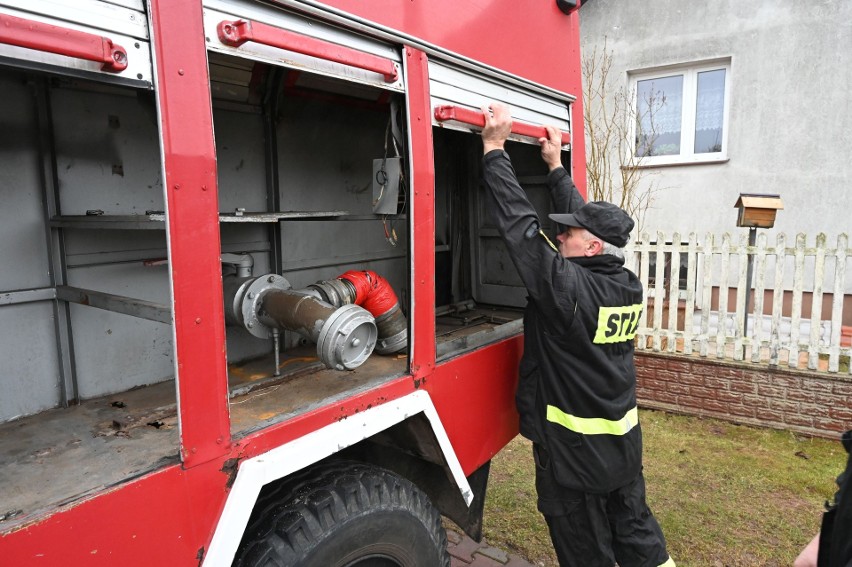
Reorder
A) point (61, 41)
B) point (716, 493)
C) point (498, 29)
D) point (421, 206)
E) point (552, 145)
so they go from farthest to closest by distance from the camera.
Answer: point (716, 493)
point (552, 145)
point (498, 29)
point (421, 206)
point (61, 41)

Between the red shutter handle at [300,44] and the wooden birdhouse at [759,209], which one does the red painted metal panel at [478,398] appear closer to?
the red shutter handle at [300,44]

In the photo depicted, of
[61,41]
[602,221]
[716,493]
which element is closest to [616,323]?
[602,221]

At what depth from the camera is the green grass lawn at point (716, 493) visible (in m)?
3.29

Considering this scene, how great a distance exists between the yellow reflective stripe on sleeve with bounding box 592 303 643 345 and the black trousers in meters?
0.63

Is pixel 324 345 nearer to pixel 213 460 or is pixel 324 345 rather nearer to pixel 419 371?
pixel 419 371

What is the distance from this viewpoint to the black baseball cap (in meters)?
2.46

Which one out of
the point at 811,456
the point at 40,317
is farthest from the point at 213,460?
the point at 811,456

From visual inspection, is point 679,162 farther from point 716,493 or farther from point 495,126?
point 495,126

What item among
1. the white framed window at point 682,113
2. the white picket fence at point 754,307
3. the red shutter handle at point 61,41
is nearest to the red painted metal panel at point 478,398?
the red shutter handle at point 61,41

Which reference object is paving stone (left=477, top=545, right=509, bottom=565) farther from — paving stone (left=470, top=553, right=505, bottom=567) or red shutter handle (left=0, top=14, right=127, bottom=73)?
red shutter handle (left=0, top=14, right=127, bottom=73)

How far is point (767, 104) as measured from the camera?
24.1ft

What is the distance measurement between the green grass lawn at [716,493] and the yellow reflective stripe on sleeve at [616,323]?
149cm

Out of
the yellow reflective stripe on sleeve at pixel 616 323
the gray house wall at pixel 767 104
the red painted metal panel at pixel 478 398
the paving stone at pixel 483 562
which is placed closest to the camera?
the red painted metal panel at pixel 478 398

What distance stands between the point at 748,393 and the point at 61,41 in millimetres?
5708
